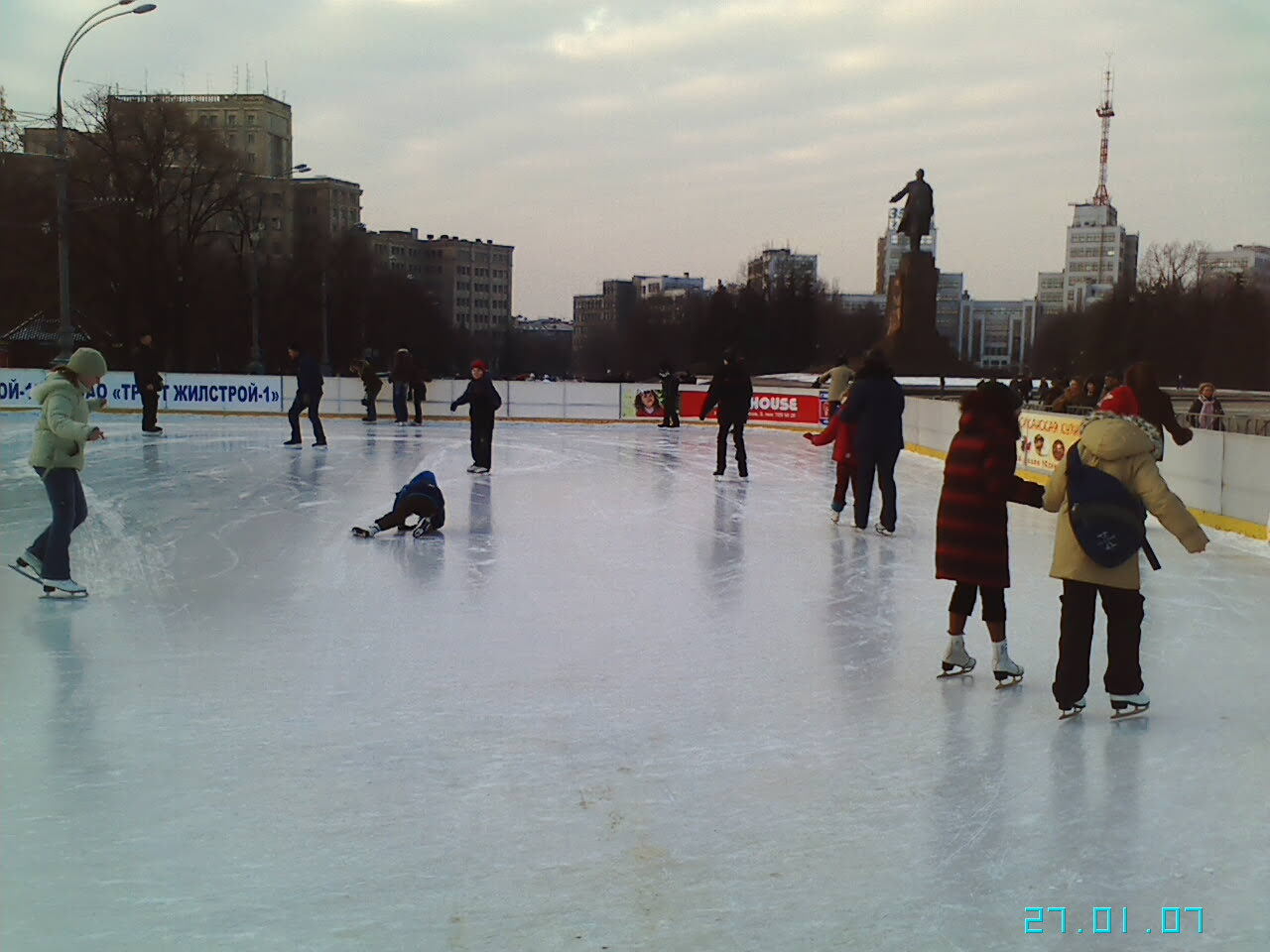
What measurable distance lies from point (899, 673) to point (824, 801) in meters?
2.01

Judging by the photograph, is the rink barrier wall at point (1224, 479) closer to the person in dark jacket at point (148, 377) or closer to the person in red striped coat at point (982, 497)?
the person in red striped coat at point (982, 497)

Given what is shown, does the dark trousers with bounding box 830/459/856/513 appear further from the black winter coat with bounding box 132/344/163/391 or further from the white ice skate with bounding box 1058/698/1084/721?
the black winter coat with bounding box 132/344/163/391

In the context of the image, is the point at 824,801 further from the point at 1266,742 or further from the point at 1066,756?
the point at 1266,742

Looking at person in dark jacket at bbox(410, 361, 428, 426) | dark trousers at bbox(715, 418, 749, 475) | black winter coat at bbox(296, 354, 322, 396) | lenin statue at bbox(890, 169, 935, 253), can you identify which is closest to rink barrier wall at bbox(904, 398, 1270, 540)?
dark trousers at bbox(715, 418, 749, 475)

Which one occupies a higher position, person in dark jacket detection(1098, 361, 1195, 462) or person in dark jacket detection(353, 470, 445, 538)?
person in dark jacket detection(1098, 361, 1195, 462)

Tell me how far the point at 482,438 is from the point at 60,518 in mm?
8528

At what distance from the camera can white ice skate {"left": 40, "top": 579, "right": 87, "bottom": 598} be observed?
772 cm

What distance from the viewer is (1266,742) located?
5133mm

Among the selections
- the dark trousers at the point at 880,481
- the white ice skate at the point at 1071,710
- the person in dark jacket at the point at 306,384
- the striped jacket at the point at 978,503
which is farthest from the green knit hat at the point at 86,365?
the person in dark jacket at the point at 306,384

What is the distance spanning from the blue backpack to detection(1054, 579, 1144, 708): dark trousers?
19 cm

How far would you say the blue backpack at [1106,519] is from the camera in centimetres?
514

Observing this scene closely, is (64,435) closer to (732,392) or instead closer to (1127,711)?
(1127,711)

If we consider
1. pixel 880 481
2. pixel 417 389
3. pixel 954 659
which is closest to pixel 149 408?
pixel 417 389

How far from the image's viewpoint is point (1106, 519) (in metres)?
5.16
